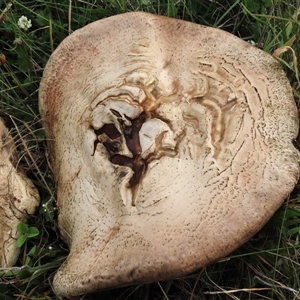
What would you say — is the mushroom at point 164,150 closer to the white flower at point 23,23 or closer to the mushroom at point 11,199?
the mushroom at point 11,199

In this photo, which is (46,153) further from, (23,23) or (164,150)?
(164,150)

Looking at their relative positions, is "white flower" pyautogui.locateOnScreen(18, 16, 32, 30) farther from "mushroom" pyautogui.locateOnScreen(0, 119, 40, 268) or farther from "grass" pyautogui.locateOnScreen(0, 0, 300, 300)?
"mushroom" pyautogui.locateOnScreen(0, 119, 40, 268)

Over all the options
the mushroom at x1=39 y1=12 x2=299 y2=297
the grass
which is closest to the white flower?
the grass

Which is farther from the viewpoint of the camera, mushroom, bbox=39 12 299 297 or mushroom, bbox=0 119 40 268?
mushroom, bbox=0 119 40 268

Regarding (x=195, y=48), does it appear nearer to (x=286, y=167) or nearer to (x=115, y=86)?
(x=115, y=86)

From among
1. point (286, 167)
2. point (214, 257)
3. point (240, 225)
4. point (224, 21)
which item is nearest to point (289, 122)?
point (286, 167)

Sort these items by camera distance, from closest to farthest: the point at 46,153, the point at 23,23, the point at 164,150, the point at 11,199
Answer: the point at 164,150 < the point at 11,199 < the point at 46,153 < the point at 23,23

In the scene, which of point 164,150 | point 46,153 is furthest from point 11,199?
point 164,150
